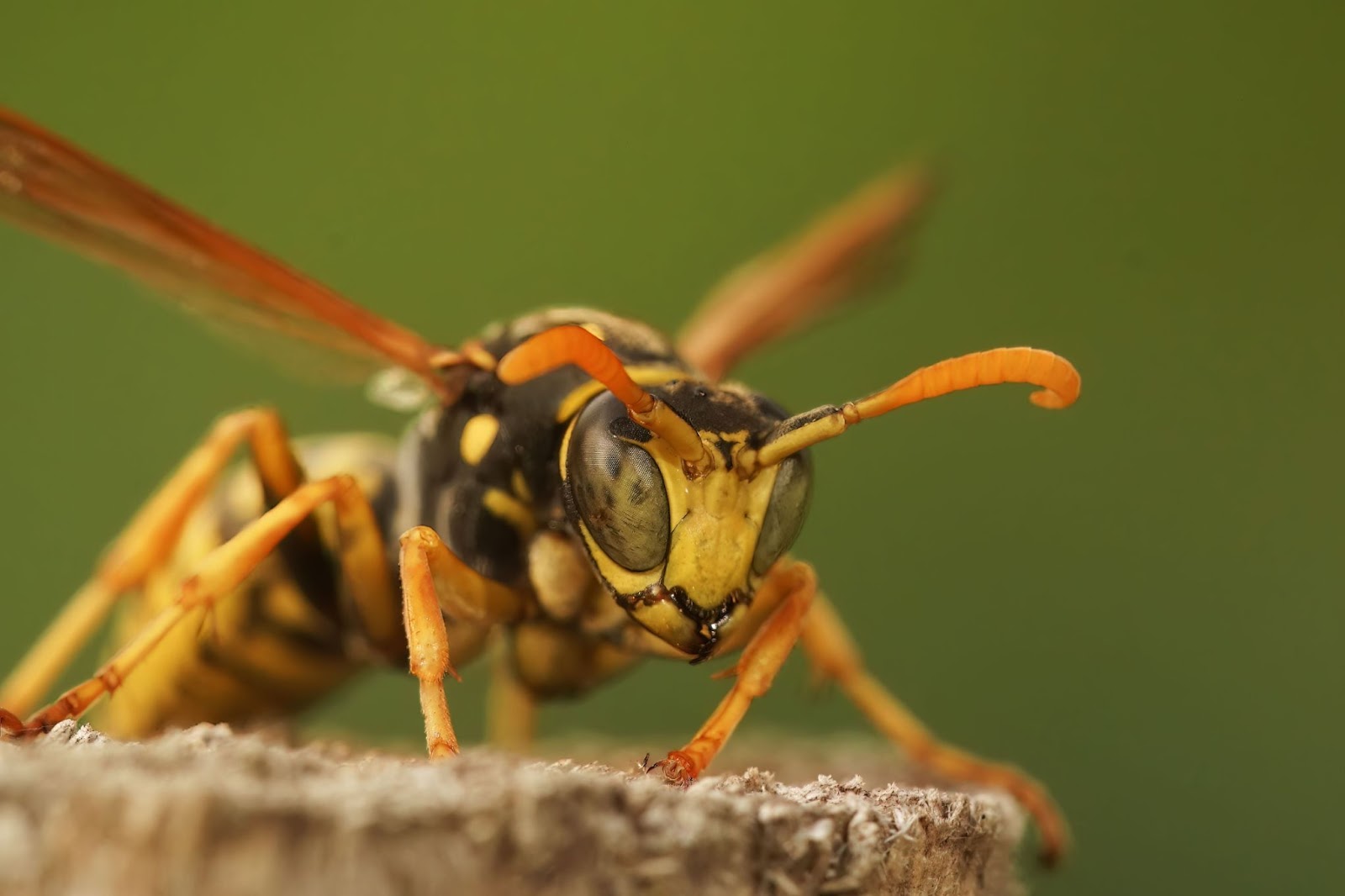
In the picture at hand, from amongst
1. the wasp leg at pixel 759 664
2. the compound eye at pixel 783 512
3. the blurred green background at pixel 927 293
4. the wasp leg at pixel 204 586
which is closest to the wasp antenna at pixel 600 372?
the compound eye at pixel 783 512

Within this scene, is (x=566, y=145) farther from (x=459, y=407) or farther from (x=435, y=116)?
(x=459, y=407)

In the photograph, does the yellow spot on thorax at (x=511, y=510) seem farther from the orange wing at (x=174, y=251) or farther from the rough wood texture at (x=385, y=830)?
the rough wood texture at (x=385, y=830)

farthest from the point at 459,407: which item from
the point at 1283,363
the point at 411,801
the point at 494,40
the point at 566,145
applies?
the point at 494,40

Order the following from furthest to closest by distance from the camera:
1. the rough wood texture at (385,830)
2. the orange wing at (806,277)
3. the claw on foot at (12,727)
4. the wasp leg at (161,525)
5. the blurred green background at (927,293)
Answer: the blurred green background at (927,293)
the orange wing at (806,277)
the wasp leg at (161,525)
the claw on foot at (12,727)
the rough wood texture at (385,830)

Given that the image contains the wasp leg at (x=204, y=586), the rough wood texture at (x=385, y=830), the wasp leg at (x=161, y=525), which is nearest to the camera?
the rough wood texture at (x=385, y=830)

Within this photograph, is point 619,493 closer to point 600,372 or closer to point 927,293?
point 600,372

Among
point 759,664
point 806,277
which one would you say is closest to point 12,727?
point 759,664

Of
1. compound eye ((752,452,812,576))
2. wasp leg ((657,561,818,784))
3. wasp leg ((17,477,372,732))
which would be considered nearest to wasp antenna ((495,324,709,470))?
compound eye ((752,452,812,576))

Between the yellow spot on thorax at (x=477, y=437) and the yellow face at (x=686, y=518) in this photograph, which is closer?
the yellow face at (x=686, y=518)
